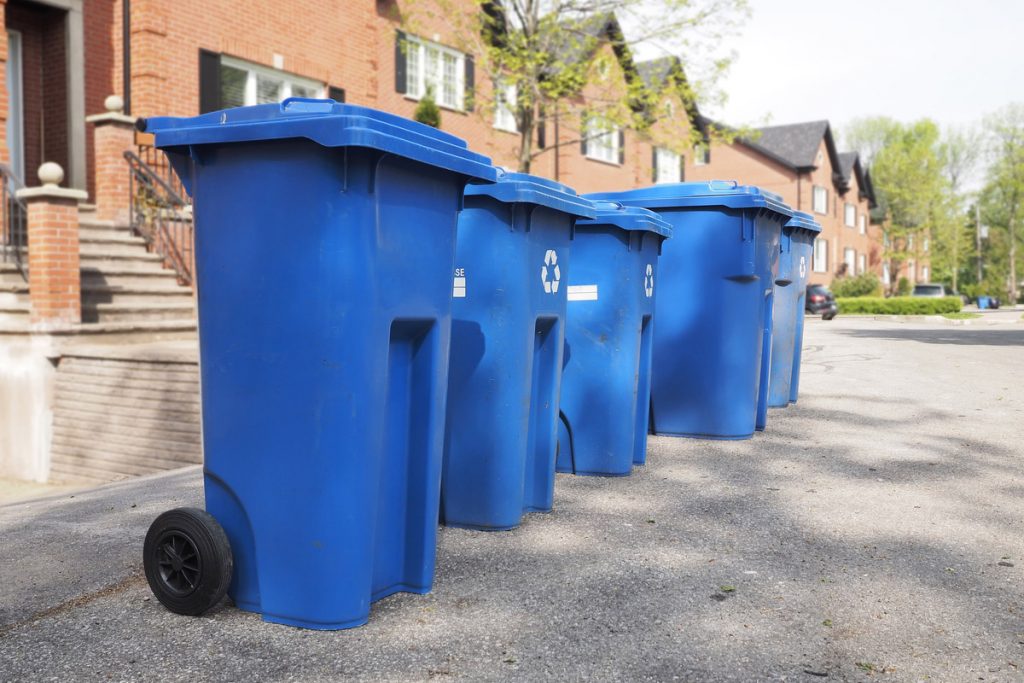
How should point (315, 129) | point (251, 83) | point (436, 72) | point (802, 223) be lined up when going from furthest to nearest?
1. point (436, 72)
2. point (251, 83)
3. point (802, 223)
4. point (315, 129)

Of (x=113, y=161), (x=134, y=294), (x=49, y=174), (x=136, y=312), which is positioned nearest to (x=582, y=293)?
(x=49, y=174)

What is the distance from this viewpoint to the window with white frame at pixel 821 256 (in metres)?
45.7

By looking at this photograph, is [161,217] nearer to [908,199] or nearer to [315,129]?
[315,129]

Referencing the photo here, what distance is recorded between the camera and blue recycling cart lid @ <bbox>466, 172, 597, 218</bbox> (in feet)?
12.6

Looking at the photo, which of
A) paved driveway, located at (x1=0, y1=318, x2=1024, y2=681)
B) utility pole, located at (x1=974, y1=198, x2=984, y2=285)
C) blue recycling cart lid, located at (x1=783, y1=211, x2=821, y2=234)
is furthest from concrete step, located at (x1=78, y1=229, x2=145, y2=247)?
utility pole, located at (x1=974, y1=198, x2=984, y2=285)

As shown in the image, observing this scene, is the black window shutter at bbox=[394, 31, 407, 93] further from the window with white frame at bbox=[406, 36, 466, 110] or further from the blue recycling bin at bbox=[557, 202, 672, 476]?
the blue recycling bin at bbox=[557, 202, 672, 476]

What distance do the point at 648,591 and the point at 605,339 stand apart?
195cm

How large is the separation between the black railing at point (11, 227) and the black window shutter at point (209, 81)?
331cm

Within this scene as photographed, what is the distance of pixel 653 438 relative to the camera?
639 cm

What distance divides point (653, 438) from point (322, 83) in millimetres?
10931

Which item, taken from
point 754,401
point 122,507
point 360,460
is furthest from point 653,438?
point 360,460

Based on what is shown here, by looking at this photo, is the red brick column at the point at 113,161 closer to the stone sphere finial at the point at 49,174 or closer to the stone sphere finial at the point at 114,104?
the stone sphere finial at the point at 114,104

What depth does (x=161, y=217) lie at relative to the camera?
439 inches

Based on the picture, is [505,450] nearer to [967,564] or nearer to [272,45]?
[967,564]
